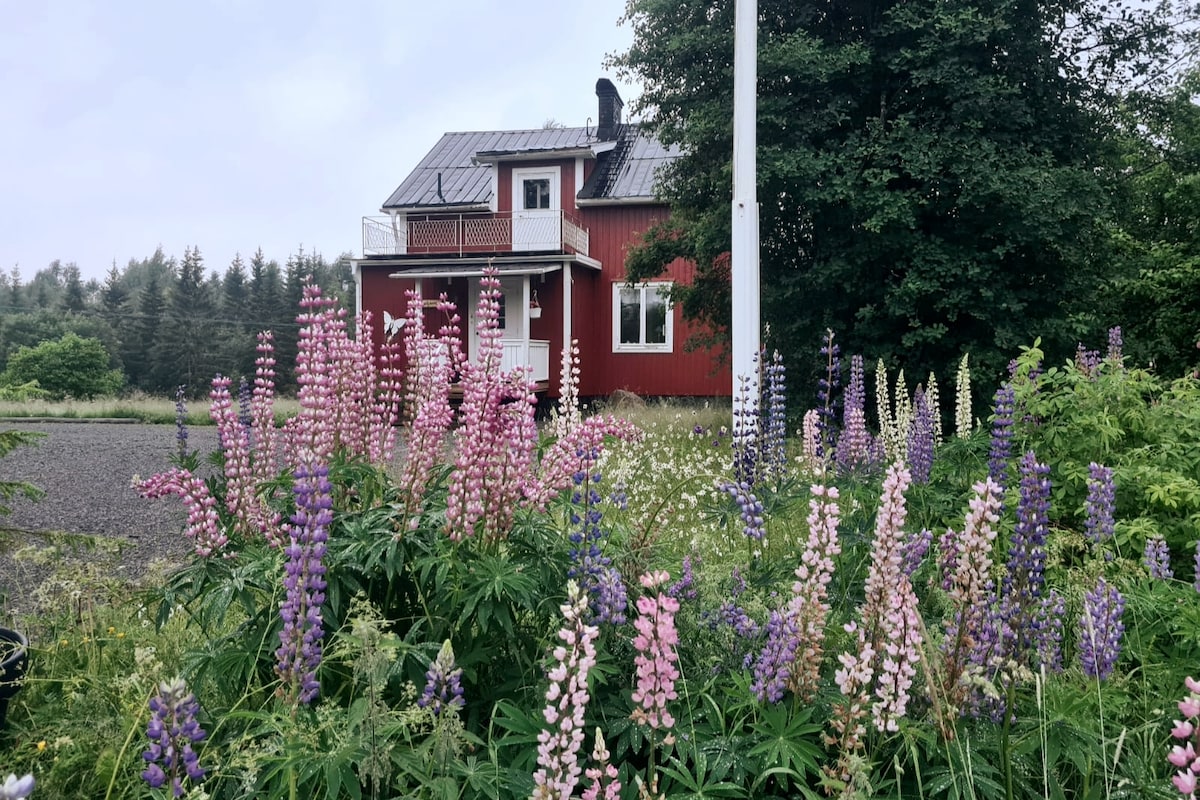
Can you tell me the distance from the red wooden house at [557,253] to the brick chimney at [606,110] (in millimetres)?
650

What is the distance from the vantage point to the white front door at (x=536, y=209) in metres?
18.5

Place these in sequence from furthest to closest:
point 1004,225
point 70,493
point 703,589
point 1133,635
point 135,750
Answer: point 1004,225 → point 70,493 → point 1133,635 → point 703,589 → point 135,750

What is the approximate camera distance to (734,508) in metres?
3.20

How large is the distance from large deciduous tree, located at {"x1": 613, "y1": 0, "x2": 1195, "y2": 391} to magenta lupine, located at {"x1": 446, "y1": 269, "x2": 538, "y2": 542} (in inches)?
330

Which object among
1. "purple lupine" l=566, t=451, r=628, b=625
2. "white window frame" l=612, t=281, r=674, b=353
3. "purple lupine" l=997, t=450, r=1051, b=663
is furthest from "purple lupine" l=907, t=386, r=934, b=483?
"white window frame" l=612, t=281, r=674, b=353

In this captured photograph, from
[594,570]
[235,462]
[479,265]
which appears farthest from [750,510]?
[479,265]

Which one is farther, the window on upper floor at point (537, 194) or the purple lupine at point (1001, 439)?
the window on upper floor at point (537, 194)

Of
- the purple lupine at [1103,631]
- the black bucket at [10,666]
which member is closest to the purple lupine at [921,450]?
the purple lupine at [1103,631]

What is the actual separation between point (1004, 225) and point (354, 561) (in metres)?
10.3

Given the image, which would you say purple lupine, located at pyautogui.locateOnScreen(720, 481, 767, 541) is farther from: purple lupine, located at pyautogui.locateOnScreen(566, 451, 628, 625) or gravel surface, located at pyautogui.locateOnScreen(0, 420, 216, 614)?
gravel surface, located at pyautogui.locateOnScreen(0, 420, 216, 614)

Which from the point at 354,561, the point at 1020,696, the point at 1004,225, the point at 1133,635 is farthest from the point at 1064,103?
the point at 354,561

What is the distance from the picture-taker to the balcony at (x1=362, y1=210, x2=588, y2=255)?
738 inches

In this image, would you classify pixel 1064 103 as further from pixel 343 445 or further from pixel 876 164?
pixel 343 445

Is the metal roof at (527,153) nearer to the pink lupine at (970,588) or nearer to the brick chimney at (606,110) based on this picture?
the brick chimney at (606,110)
